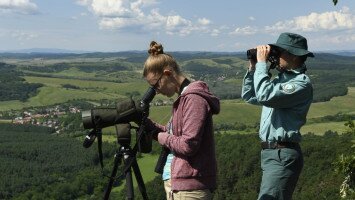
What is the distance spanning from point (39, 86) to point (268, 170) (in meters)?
148

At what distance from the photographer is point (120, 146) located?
332 cm

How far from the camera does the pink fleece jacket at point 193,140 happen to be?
3.22 m

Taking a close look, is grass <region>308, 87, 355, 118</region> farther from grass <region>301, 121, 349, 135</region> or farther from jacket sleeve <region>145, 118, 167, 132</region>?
jacket sleeve <region>145, 118, 167, 132</region>

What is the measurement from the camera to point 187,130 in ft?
10.6

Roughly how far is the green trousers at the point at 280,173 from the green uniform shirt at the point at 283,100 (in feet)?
0.36

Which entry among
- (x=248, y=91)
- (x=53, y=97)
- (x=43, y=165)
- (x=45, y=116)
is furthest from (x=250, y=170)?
(x=53, y=97)

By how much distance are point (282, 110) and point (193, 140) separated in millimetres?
843

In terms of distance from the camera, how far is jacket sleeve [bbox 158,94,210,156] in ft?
10.5

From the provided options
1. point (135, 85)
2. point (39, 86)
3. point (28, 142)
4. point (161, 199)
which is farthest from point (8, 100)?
point (161, 199)

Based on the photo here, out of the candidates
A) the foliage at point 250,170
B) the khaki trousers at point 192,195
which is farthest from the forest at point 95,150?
the khaki trousers at point 192,195

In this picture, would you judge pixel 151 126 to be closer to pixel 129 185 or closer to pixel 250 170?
pixel 129 185

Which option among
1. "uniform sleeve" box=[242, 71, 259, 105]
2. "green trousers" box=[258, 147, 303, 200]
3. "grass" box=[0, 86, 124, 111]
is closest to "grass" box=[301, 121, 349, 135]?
"grass" box=[0, 86, 124, 111]

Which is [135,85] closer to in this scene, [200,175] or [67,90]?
[67,90]

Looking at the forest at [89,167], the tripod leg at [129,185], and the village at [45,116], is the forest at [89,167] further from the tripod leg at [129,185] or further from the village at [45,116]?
the tripod leg at [129,185]
